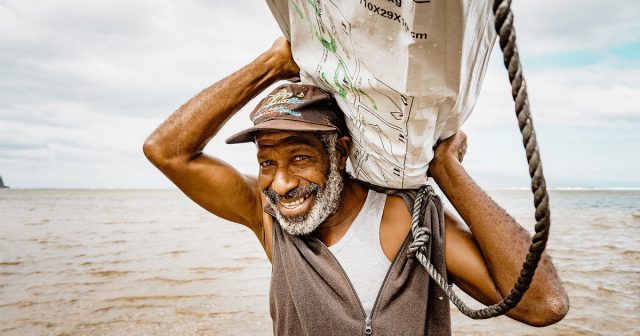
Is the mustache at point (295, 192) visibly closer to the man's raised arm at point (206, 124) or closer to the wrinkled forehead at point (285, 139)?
the wrinkled forehead at point (285, 139)

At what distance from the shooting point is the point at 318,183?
1958 mm

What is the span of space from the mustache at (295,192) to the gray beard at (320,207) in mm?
14

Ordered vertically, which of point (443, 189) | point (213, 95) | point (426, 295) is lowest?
point (426, 295)

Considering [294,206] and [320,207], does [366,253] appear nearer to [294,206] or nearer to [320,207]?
[320,207]

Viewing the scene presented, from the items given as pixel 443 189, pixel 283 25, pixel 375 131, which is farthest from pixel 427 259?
pixel 283 25

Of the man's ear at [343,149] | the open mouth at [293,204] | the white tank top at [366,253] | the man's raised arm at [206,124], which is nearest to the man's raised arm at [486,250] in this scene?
the white tank top at [366,253]

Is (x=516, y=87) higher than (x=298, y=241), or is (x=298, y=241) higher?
(x=516, y=87)

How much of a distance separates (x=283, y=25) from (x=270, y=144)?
0.57 meters

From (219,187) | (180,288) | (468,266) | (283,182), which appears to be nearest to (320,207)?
(283,182)

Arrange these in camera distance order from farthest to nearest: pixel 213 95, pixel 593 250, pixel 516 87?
1. pixel 593 250
2. pixel 213 95
3. pixel 516 87

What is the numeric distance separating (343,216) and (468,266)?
68cm

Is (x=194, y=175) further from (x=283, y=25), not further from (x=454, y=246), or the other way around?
(x=454, y=246)

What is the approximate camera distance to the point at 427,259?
165 centimetres

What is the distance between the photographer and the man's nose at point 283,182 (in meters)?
1.89
